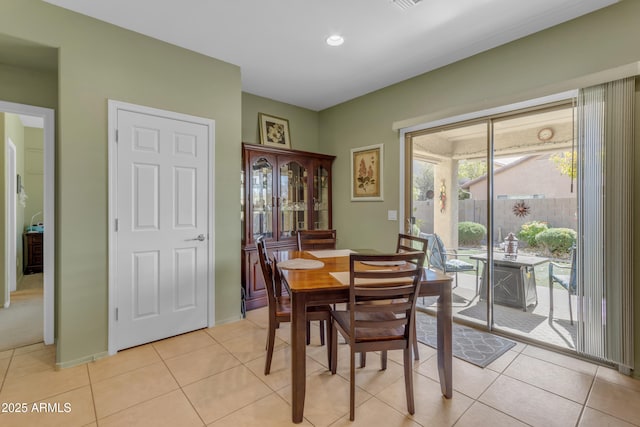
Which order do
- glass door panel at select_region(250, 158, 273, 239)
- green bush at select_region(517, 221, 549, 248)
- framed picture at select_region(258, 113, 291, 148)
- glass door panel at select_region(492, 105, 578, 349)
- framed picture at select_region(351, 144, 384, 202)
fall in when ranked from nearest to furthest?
glass door panel at select_region(492, 105, 578, 349), green bush at select_region(517, 221, 549, 248), glass door panel at select_region(250, 158, 273, 239), framed picture at select_region(351, 144, 384, 202), framed picture at select_region(258, 113, 291, 148)

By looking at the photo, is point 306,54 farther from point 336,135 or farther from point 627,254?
point 627,254

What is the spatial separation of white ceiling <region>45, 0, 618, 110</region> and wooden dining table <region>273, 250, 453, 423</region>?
6.36 ft

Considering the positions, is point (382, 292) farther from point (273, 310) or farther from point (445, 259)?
point (445, 259)

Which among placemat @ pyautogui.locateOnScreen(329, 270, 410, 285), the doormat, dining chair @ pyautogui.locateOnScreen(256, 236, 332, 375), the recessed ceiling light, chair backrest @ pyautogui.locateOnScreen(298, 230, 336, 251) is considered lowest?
the doormat

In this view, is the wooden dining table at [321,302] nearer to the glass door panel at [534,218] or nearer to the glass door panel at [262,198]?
the glass door panel at [534,218]

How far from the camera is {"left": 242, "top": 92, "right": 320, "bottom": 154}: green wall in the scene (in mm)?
3886

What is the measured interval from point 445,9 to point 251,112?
2491 mm

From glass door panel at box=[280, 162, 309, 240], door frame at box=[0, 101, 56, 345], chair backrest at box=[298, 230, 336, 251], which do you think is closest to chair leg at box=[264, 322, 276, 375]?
chair backrest at box=[298, 230, 336, 251]

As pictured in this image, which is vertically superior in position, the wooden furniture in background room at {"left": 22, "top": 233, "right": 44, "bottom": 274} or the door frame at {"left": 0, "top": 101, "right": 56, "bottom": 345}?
the door frame at {"left": 0, "top": 101, "right": 56, "bottom": 345}

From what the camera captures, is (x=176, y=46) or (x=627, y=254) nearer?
(x=627, y=254)

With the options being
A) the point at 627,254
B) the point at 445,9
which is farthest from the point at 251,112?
the point at 627,254

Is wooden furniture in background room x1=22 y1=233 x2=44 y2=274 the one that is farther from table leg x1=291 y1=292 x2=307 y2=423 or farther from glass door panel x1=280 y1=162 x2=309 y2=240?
table leg x1=291 y1=292 x2=307 y2=423

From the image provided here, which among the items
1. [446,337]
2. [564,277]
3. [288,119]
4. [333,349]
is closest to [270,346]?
[333,349]

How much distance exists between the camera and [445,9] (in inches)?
88.4
